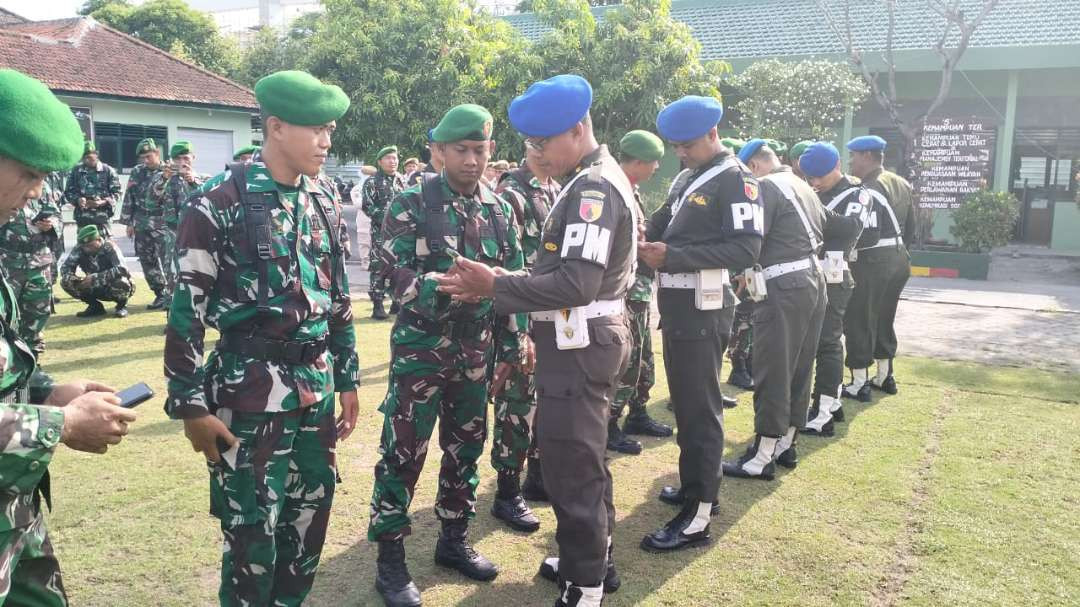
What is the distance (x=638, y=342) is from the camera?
18.1 ft

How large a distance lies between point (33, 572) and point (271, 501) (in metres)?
0.77

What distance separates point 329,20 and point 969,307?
15.9 m

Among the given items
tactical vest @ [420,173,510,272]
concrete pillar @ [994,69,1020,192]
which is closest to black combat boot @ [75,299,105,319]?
tactical vest @ [420,173,510,272]

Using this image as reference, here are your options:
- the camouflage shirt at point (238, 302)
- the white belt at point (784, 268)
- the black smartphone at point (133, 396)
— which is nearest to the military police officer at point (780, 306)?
the white belt at point (784, 268)

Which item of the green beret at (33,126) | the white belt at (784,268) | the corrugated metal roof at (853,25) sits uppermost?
the corrugated metal roof at (853,25)

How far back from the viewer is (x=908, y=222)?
7398 millimetres

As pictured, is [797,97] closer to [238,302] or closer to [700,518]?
[700,518]

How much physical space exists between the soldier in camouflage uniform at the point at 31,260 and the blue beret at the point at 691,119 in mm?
5668

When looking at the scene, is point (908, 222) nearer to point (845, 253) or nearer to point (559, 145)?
point (845, 253)

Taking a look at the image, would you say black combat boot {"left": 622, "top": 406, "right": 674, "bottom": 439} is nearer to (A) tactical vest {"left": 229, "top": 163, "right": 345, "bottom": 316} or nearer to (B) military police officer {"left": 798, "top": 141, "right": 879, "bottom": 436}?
(B) military police officer {"left": 798, "top": 141, "right": 879, "bottom": 436}

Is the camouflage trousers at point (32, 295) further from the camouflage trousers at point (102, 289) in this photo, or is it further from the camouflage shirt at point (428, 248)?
the camouflage shirt at point (428, 248)

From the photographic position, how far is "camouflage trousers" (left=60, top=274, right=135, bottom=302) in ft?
31.2

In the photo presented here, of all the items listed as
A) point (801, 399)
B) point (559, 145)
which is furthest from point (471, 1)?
point (559, 145)

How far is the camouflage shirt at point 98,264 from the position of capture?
9.57 m
